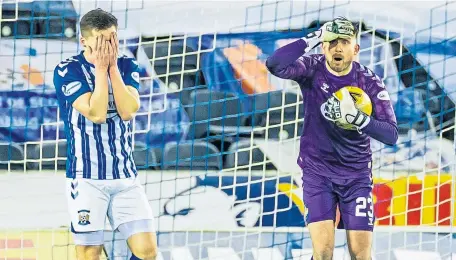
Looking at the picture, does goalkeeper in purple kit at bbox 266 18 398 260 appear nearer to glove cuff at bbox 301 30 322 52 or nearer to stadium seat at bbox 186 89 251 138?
glove cuff at bbox 301 30 322 52

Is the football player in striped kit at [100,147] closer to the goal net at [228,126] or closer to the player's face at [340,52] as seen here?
the player's face at [340,52]

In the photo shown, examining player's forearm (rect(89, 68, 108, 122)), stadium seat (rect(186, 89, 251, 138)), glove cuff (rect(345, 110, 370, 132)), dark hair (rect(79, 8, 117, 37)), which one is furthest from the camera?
stadium seat (rect(186, 89, 251, 138))

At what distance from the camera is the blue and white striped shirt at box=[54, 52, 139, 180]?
14.9 ft

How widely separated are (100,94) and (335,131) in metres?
1.26

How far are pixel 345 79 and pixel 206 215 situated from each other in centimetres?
225

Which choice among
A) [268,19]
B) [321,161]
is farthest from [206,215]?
[321,161]

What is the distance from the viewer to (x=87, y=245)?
453 cm

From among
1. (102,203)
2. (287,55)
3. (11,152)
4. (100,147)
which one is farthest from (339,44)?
(11,152)

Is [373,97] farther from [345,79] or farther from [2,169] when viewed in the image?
[2,169]

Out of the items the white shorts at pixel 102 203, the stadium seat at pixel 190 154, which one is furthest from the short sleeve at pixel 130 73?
the stadium seat at pixel 190 154

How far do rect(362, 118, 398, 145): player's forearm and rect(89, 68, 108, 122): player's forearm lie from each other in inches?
49.8

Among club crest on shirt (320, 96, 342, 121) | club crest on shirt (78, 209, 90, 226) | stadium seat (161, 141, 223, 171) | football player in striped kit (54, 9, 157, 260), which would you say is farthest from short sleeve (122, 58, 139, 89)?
stadium seat (161, 141, 223, 171)

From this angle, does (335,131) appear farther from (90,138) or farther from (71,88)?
(71,88)

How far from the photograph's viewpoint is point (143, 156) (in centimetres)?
705
